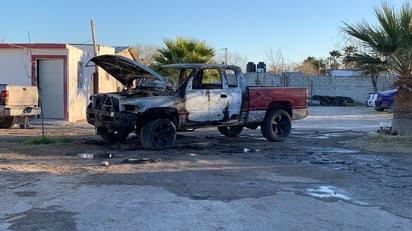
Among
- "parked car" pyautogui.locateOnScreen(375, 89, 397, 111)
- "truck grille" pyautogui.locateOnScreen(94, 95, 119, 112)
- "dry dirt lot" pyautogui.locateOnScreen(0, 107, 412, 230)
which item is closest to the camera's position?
"dry dirt lot" pyautogui.locateOnScreen(0, 107, 412, 230)

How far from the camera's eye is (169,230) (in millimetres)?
5656

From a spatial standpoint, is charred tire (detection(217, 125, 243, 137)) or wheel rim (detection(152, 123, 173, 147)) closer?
wheel rim (detection(152, 123, 173, 147))

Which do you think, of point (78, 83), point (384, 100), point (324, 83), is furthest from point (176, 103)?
point (324, 83)

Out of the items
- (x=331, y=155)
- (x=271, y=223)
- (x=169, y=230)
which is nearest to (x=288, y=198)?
(x=271, y=223)

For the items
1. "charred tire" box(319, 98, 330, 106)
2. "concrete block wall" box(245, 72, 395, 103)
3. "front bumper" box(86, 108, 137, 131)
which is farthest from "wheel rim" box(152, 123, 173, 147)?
"charred tire" box(319, 98, 330, 106)

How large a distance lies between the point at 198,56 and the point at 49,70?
7.96 meters

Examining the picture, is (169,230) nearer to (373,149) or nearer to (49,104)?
(373,149)

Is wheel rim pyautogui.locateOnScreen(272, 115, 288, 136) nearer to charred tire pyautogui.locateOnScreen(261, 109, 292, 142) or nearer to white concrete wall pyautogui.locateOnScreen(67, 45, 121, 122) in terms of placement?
charred tire pyautogui.locateOnScreen(261, 109, 292, 142)

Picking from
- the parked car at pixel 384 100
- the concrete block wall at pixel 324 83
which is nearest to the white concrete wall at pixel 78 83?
the parked car at pixel 384 100

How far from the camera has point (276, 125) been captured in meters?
14.8

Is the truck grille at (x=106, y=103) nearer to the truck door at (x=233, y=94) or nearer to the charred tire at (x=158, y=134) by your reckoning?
the charred tire at (x=158, y=134)

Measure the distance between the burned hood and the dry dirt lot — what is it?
5.65 ft

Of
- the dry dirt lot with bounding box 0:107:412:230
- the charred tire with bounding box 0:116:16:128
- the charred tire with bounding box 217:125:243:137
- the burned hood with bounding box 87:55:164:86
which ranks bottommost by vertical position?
the dry dirt lot with bounding box 0:107:412:230

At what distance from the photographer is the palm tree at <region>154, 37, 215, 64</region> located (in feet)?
83.3
